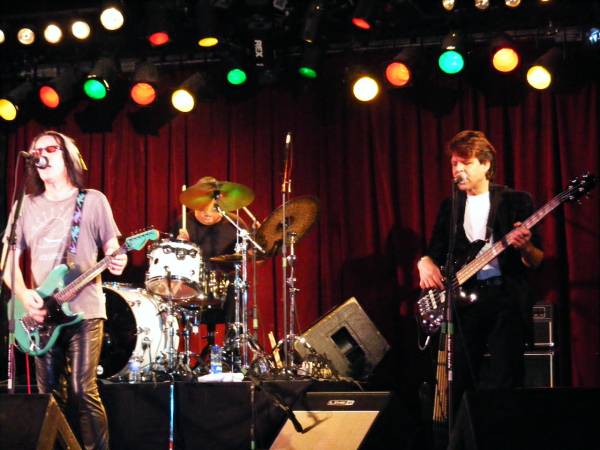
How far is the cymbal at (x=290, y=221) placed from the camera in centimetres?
700

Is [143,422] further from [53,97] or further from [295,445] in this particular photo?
[53,97]

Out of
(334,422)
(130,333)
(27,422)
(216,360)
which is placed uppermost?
(130,333)

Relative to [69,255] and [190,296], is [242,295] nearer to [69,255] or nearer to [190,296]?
[190,296]

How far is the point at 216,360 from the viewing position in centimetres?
702

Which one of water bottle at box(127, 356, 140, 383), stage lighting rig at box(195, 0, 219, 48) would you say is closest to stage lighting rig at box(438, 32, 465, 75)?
stage lighting rig at box(195, 0, 219, 48)

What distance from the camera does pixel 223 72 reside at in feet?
27.7

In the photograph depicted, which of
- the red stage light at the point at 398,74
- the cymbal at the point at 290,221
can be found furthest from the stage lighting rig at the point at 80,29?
the red stage light at the point at 398,74

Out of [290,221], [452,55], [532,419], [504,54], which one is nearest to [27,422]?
[532,419]

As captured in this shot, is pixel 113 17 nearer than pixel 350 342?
No

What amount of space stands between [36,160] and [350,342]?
3.44m

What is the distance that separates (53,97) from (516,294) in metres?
5.28

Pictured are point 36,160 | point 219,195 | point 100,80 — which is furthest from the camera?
point 100,80

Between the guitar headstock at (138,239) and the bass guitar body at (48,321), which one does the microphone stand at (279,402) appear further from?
the bass guitar body at (48,321)

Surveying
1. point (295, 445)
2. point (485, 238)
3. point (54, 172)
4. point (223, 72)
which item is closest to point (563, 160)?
point (485, 238)
